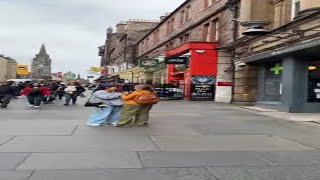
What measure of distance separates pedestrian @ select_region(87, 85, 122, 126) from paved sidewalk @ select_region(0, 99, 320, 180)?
512 mm

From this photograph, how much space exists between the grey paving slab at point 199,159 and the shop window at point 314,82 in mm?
13764

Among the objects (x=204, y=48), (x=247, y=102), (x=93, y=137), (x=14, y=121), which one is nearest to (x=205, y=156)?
(x=93, y=137)

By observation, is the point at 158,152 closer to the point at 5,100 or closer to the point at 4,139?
Result: the point at 4,139

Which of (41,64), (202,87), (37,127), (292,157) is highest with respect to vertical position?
(41,64)

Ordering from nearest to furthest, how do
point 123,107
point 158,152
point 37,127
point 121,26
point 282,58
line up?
point 158,152
point 37,127
point 123,107
point 282,58
point 121,26

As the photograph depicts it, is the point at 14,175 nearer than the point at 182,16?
Yes

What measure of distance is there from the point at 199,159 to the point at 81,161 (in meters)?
2.08

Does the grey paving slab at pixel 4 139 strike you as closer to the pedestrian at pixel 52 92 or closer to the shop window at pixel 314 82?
the shop window at pixel 314 82

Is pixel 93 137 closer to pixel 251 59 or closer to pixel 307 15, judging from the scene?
pixel 307 15

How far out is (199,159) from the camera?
929 cm

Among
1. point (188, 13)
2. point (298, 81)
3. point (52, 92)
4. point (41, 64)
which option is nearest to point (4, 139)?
point (298, 81)

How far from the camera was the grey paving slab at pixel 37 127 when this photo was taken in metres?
13.1

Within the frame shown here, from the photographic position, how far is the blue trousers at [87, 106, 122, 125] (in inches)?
612

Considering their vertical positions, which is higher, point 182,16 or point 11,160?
point 182,16
